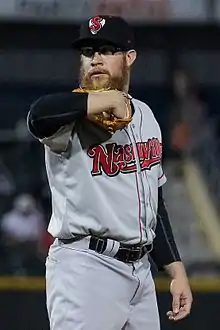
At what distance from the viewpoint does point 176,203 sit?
8.67 meters

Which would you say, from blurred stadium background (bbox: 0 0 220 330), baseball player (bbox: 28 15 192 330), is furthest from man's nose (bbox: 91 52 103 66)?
blurred stadium background (bbox: 0 0 220 330)

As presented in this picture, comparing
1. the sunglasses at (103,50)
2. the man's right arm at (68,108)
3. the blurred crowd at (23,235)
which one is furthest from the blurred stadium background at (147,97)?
the man's right arm at (68,108)

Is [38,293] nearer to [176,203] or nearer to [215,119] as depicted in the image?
[176,203]

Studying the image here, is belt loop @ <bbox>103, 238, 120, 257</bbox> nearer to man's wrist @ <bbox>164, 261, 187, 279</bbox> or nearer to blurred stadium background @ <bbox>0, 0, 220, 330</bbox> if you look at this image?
man's wrist @ <bbox>164, 261, 187, 279</bbox>

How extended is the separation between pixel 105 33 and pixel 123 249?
64 centimetres

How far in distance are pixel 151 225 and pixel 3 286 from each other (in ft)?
8.06

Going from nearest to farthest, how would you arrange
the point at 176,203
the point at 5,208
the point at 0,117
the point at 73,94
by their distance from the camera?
the point at 73,94
the point at 5,208
the point at 176,203
the point at 0,117

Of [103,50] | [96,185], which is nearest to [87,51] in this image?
[103,50]

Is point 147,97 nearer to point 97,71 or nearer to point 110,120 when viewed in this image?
point 97,71

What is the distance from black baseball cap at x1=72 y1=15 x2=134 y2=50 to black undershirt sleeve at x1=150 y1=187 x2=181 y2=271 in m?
0.52

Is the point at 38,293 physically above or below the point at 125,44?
below

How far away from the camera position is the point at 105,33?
110 inches

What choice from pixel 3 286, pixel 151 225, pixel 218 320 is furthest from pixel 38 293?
pixel 151 225

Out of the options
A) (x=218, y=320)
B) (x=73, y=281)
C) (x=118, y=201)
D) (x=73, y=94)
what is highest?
(x=73, y=94)
